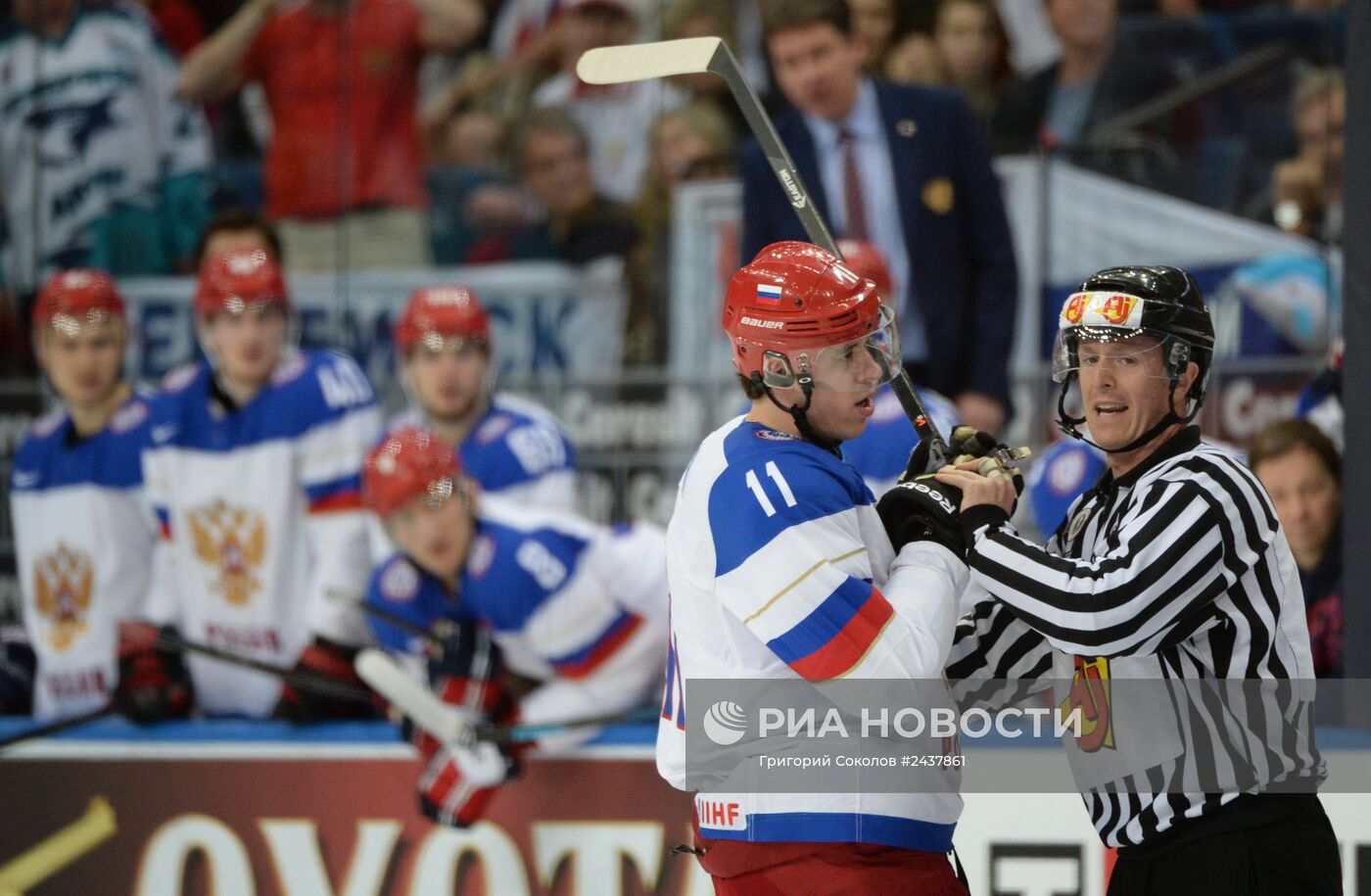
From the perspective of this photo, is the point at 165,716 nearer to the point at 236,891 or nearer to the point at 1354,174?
the point at 236,891

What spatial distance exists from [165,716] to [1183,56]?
10.1 feet

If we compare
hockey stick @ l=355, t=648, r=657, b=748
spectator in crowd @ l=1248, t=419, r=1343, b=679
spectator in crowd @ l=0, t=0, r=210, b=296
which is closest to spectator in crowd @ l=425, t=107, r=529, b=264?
spectator in crowd @ l=0, t=0, r=210, b=296

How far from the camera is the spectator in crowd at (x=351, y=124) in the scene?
504 centimetres

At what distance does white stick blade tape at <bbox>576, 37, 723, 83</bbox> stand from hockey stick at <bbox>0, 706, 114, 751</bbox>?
2231mm

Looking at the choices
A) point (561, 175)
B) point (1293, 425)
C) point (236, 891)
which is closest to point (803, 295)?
point (1293, 425)

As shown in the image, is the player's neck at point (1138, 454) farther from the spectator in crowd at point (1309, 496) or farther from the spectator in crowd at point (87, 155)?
the spectator in crowd at point (87, 155)

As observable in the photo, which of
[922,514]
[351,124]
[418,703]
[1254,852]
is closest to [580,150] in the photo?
[351,124]

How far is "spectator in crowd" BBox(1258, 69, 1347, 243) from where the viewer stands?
4.48 m

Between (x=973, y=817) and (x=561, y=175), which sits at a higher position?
(x=561, y=175)

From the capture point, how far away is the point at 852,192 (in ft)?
14.5

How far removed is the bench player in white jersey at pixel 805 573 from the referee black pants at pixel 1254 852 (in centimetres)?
30

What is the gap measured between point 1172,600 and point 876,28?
2748mm

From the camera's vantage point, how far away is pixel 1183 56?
4.75 metres

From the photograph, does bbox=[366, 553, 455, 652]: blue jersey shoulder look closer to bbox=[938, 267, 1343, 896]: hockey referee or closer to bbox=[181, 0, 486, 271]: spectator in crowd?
bbox=[181, 0, 486, 271]: spectator in crowd
